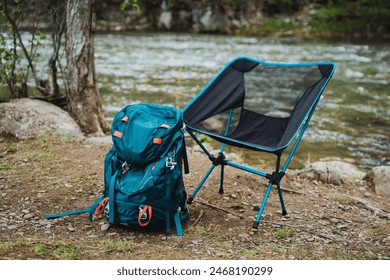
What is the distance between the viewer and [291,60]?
12016mm

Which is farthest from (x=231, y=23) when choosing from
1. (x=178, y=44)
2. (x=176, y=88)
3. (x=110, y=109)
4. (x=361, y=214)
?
(x=361, y=214)

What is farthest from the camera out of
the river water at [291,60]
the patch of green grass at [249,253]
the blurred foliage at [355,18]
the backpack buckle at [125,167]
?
the blurred foliage at [355,18]

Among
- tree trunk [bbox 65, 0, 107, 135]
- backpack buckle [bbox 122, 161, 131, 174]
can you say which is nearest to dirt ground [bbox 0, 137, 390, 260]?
backpack buckle [bbox 122, 161, 131, 174]

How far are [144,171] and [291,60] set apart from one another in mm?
10036

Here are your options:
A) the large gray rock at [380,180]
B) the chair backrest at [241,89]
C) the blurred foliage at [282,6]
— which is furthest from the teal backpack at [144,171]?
the blurred foliage at [282,6]

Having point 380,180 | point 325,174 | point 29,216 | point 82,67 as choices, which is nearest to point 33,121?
point 82,67

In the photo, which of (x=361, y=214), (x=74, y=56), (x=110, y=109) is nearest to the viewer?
(x=361, y=214)

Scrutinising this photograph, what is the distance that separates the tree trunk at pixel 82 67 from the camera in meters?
4.48

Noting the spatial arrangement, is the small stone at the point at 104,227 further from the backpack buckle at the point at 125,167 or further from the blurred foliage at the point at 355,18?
the blurred foliage at the point at 355,18

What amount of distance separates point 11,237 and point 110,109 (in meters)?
4.34

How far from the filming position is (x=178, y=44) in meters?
15.4

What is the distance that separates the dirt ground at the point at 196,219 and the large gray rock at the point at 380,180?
9 cm

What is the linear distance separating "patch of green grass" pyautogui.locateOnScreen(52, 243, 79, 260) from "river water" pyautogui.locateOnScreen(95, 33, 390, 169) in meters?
2.95
